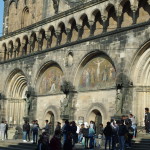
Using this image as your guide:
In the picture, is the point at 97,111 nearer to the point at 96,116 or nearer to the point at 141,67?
the point at 96,116

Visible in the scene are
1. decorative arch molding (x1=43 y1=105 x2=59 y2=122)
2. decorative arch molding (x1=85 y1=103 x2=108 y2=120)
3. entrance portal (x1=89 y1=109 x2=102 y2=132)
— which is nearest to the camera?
decorative arch molding (x1=85 y1=103 x2=108 y2=120)

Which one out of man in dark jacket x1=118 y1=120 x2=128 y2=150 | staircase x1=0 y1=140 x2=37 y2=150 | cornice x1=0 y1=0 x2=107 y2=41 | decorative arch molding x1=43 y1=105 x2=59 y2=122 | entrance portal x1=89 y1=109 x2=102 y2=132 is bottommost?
staircase x1=0 y1=140 x2=37 y2=150

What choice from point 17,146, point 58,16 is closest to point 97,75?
point 58,16

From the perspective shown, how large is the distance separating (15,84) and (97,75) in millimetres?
10993

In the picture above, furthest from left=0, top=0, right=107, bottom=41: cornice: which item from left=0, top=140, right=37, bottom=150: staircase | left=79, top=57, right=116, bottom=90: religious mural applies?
left=0, top=140, right=37, bottom=150: staircase

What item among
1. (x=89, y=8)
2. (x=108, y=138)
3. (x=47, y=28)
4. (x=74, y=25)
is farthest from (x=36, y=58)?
(x=108, y=138)

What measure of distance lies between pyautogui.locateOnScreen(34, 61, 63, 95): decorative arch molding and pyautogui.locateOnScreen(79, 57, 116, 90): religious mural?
9.60ft

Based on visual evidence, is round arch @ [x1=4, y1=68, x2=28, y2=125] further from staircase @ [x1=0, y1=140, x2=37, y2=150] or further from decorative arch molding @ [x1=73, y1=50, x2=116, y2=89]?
staircase @ [x1=0, y1=140, x2=37, y2=150]

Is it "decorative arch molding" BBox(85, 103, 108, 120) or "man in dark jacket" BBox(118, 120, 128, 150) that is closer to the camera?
"man in dark jacket" BBox(118, 120, 128, 150)

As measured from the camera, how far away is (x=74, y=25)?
28.5 metres

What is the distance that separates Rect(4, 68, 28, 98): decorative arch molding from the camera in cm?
3420

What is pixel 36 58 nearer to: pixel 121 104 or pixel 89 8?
pixel 89 8

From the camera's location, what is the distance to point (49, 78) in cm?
3094

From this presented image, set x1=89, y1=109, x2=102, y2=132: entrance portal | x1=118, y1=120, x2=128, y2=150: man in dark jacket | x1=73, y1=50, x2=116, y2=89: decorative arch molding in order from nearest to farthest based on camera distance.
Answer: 1. x1=118, y1=120, x2=128, y2=150: man in dark jacket
2. x1=73, y1=50, x2=116, y2=89: decorative arch molding
3. x1=89, y1=109, x2=102, y2=132: entrance portal
